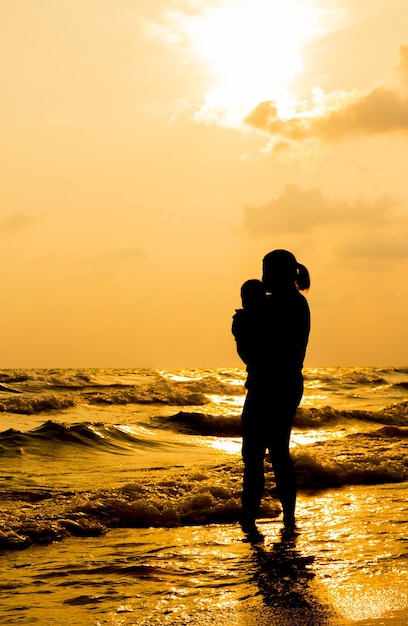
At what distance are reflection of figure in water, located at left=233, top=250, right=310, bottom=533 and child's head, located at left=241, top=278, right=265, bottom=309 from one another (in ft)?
0.11

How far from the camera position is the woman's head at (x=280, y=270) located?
5.79m

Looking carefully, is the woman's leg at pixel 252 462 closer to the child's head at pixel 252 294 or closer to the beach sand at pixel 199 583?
the beach sand at pixel 199 583

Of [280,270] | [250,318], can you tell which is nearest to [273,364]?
[250,318]

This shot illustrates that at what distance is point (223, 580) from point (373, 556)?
1.04m

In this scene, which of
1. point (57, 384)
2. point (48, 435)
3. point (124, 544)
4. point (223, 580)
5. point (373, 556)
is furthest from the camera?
point (57, 384)

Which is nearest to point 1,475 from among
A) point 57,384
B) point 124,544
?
point 124,544

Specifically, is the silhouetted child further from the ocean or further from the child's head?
the ocean

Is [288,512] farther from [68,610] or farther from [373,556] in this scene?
[68,610]

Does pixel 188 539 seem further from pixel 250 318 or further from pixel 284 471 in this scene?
pixel 250 318

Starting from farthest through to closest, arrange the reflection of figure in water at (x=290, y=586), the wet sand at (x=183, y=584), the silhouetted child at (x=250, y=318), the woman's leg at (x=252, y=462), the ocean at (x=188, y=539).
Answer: the woman's leg at (x=252, y=462), the silhouetted child at (x=250, y=318), the ocean at (x=188, y=539), the wet sand at (x=183, y=584), the reflection of figure in water at (x=290, y=586)

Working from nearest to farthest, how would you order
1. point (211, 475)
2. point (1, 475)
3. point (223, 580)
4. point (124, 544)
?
point (223, 580)
point (124, 544)
point (211, 475)
point (1, 475)

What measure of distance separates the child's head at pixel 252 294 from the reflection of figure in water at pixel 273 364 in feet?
0.11

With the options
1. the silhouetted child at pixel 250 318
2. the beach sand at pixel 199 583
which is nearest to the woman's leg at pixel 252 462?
the beach sand at pixel 199 583

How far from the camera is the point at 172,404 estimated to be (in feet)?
78.8
